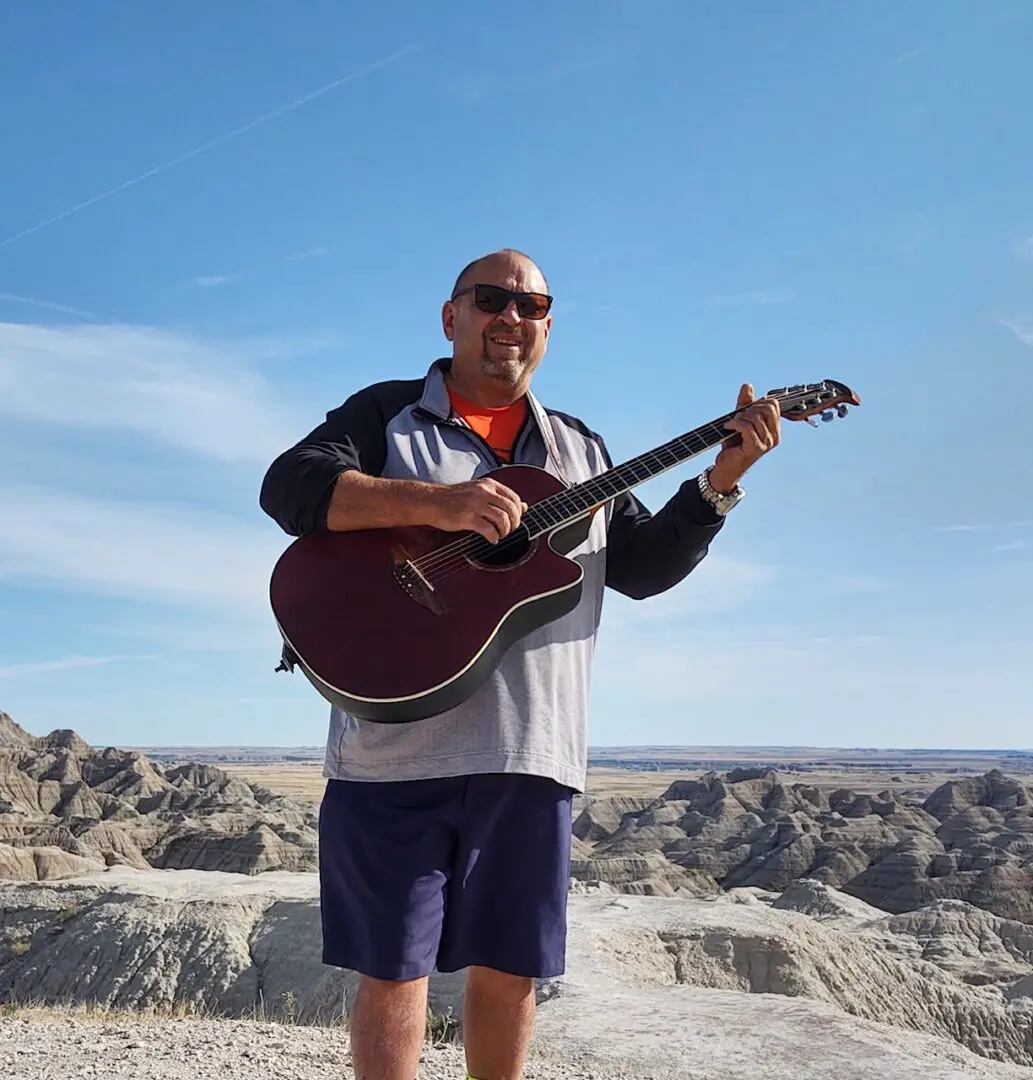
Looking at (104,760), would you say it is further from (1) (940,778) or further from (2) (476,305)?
(1) (940,778)

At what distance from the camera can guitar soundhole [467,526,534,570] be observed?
9.94 ft

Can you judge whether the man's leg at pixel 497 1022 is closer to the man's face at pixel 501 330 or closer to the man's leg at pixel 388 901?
the man's leg at pixel 388 901

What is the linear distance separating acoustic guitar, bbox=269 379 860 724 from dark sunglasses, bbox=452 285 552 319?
0.45m

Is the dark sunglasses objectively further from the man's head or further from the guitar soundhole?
the guitar soundhole

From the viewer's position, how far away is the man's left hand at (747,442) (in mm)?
3227

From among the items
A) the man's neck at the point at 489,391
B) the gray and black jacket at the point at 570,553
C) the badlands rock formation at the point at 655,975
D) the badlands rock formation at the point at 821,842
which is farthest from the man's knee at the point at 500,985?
the badlands rock formation at the point at 821,842

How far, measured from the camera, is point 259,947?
53.0 feet

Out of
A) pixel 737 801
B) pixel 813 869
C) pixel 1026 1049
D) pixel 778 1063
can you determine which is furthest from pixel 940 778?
pixel 778 1063

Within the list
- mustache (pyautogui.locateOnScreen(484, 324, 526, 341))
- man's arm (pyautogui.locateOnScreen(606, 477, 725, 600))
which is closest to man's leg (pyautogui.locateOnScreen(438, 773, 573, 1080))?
man's arm (pyautogui.locateOnScreen(606, 477, 725, 600))

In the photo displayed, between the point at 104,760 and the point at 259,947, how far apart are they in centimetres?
4747

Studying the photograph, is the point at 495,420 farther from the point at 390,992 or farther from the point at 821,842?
the point at 821,842

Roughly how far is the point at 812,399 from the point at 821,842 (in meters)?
41.7

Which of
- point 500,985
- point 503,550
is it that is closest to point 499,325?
point 503,550

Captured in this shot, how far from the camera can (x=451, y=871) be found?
291 cm
